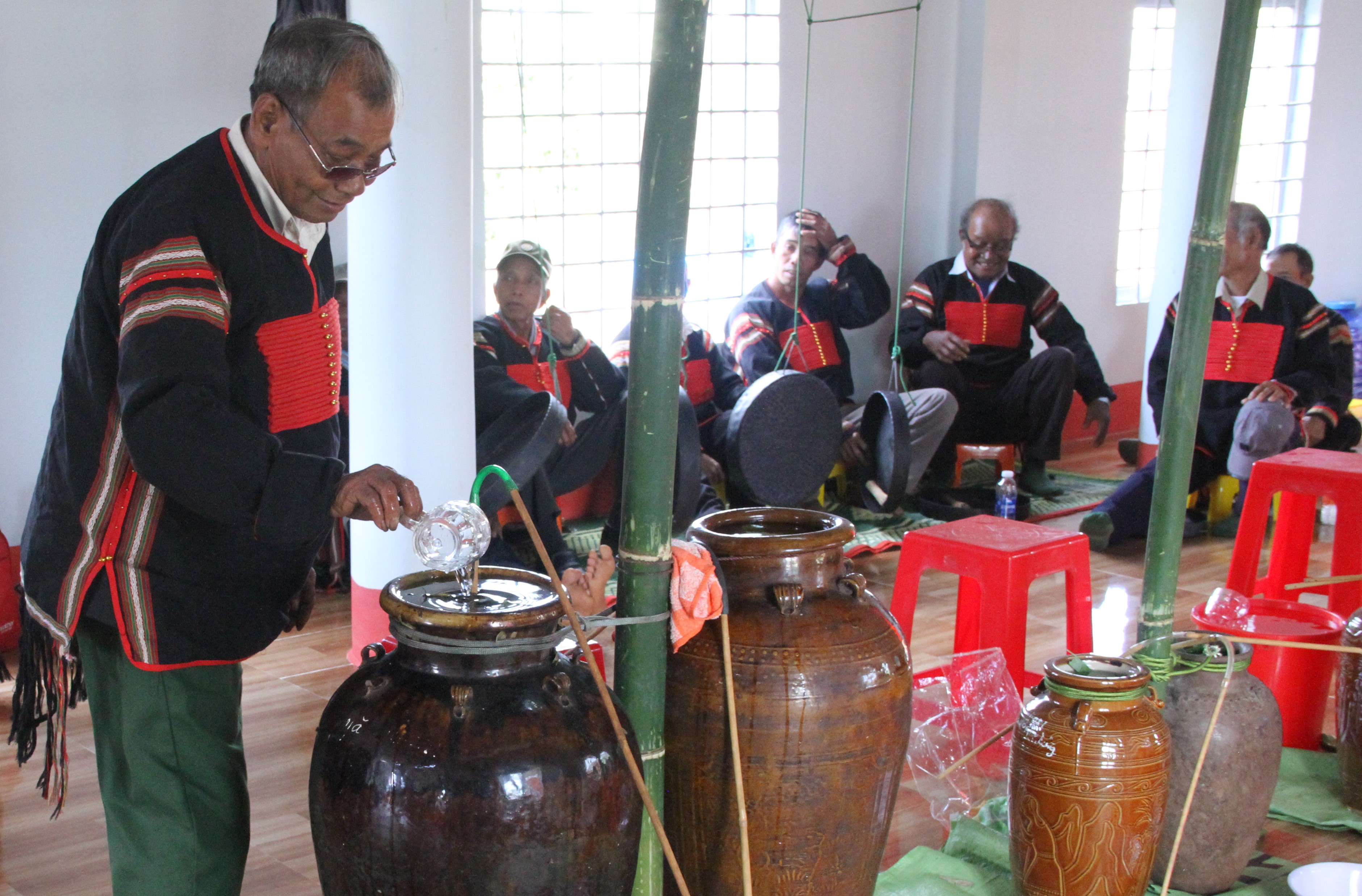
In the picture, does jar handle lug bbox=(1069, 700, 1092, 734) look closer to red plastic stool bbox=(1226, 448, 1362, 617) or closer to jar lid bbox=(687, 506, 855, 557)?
jar lid bbox=(687, 506, 855, 557)

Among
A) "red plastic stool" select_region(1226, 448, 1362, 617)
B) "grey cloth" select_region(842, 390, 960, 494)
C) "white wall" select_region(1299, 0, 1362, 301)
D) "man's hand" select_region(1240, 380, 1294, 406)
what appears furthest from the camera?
"white wall" select_region(1299, 0, 1362, 301)

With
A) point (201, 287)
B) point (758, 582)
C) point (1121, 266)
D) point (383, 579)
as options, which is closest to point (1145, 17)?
point (1121, 266)

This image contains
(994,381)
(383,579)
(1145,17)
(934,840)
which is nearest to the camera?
(934,840)

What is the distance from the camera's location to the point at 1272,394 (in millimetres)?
4918

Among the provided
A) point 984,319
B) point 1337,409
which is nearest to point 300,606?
point 984,319

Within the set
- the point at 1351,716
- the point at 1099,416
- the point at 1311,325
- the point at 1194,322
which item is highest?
the point at 1194,322

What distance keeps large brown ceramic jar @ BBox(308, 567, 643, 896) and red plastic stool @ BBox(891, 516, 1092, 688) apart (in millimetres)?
1601

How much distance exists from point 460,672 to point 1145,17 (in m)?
6.59

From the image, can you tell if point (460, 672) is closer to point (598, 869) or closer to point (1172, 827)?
point (598, 869)

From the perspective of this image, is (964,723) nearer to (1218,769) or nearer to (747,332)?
(1218,769)

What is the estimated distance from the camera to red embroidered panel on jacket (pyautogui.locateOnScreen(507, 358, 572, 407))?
14.3ft

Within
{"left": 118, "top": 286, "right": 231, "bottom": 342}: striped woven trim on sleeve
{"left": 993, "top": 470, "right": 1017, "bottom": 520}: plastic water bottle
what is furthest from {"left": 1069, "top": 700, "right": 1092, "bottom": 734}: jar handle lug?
{"left": 993, "top": 470, "right": 1017, "bottom": 520}: plastic water bottle

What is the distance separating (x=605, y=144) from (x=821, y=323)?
1.18 metres

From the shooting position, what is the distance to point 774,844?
72.9 inches
